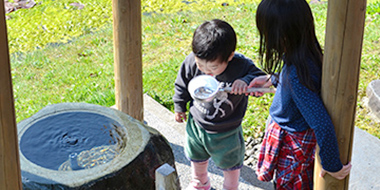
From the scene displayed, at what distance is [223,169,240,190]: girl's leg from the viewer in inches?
119

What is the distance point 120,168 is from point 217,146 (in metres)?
0.67

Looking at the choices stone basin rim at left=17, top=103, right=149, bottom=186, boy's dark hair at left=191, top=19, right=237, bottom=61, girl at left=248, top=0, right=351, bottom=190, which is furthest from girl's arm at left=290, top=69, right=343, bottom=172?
stone basin rim at left=17, top=103, right=149, bottom=186

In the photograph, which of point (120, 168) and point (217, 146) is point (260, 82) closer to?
point (217, 146)

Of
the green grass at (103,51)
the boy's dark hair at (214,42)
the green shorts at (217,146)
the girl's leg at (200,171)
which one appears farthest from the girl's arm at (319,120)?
the green grass at (103,51)

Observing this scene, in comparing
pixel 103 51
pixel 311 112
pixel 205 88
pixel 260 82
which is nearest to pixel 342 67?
pixel 311 112

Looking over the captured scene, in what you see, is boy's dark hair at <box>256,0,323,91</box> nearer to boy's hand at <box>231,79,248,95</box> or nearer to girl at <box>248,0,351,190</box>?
girl at <box>248,0,351,190</box>

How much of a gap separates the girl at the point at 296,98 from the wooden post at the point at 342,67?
0.16 feet

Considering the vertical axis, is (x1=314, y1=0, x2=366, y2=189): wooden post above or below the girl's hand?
above

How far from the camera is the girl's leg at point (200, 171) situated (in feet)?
10.1

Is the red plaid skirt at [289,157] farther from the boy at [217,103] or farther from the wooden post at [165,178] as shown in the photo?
the wooden post at [165,178]

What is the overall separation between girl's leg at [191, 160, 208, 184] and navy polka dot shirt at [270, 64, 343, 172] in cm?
94

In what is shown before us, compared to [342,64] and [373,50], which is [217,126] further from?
[373,50]

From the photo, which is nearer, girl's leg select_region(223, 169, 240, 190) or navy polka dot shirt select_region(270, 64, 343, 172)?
navy polka dot shirt select_region(270, 64, 343, 172)

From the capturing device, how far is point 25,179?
232 cm
